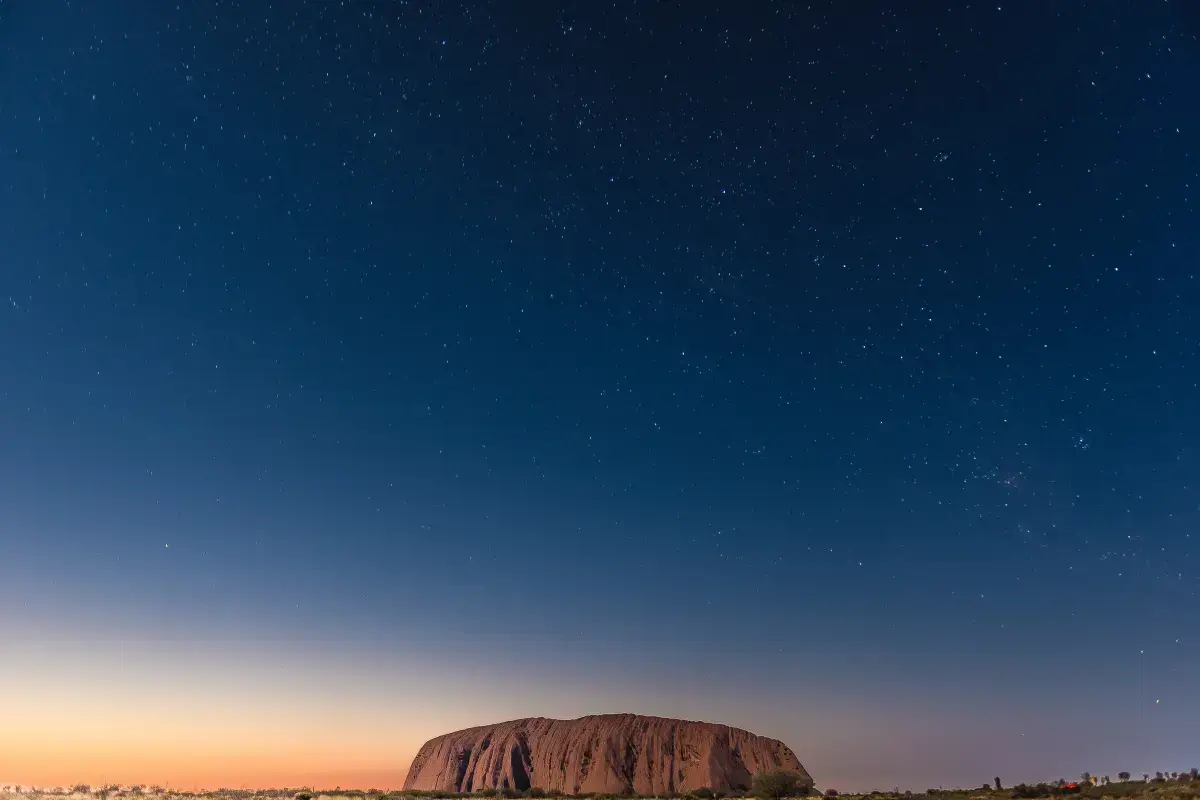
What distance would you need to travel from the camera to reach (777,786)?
69125 mm

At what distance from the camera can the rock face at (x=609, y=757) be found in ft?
431

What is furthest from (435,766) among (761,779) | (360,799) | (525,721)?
(360,799)

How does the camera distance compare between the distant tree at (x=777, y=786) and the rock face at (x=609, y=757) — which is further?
the rock face at (x=609, y=757)

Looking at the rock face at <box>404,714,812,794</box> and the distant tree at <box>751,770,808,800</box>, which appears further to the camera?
the rock face at <box>404,714,812,794</box>

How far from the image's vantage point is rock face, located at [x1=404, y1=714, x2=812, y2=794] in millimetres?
131375

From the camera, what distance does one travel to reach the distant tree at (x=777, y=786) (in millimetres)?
67694

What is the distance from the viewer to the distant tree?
222 ft

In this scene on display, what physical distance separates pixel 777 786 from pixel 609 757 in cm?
7326

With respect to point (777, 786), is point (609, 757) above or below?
above

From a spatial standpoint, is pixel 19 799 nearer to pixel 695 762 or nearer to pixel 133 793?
pixel 133 793

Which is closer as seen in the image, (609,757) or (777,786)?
(777,786)

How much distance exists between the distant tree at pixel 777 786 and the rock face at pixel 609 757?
50.9m

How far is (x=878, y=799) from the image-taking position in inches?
2112

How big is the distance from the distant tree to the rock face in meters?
50.9
